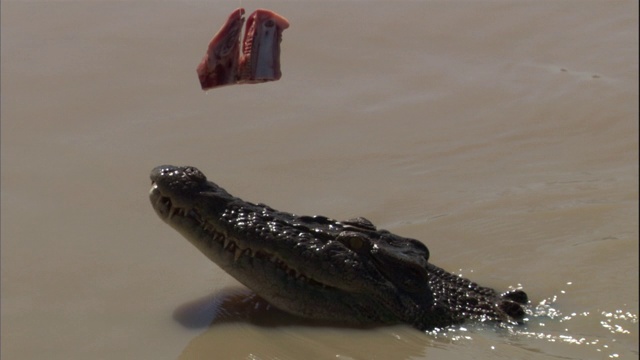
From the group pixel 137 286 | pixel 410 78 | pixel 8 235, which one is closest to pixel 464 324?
pixel 137 286

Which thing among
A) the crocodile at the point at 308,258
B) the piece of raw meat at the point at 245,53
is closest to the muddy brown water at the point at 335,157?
the crocodile at the point at 308,258

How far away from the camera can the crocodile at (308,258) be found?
474 cm

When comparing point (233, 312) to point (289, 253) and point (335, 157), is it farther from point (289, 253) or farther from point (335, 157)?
point (335, 157)

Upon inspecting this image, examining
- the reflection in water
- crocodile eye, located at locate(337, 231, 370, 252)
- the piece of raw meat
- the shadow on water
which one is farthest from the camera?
crocodile eye, located at locate(337, 231, 370, 252)

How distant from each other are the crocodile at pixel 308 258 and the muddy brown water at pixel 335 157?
0.12 m

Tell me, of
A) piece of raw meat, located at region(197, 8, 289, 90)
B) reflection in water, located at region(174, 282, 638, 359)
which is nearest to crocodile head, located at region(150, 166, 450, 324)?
reflection in water, located at region(174, 282, 638, 359)

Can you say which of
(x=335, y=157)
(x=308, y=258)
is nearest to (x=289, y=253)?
(x=308, y=258)

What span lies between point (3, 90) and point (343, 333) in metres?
3.66

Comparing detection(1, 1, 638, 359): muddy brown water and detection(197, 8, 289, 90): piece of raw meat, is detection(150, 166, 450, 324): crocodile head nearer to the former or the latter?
detection(1, 1, 638, 359): muddy brown water

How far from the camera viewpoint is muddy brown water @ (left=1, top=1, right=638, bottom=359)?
4895mm

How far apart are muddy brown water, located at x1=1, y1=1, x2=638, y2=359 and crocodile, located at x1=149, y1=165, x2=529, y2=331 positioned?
12 cm

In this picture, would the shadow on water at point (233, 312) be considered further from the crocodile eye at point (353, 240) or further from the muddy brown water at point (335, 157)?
the crocodile eye at point (353, 240)

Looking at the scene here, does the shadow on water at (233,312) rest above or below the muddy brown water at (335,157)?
below

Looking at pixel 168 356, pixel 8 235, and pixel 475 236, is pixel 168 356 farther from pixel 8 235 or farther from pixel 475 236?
pixel 475 236
